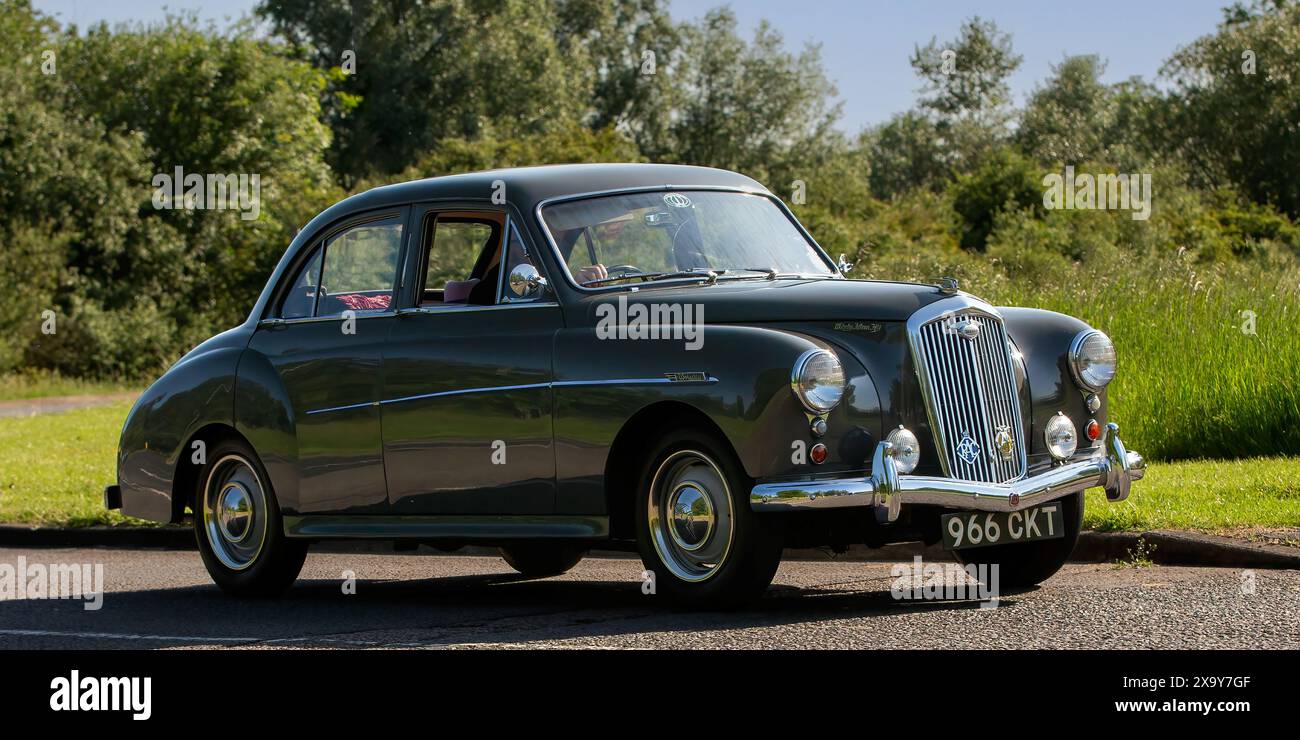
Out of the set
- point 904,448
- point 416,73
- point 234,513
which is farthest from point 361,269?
point 416,73

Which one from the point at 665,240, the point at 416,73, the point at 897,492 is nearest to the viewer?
the point at 897,492

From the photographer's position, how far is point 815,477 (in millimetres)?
7391

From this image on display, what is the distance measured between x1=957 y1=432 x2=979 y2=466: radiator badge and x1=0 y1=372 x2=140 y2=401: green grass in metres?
26.3

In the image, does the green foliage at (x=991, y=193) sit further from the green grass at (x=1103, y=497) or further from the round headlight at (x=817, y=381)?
the round headlight at (x=817, y=381)

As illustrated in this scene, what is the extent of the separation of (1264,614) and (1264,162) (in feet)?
140

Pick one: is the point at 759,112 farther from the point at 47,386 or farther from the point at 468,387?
the point at 468,387

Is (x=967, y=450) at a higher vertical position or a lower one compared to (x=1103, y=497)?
higher

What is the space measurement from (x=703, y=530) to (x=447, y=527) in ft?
5.43

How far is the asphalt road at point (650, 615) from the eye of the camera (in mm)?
7047

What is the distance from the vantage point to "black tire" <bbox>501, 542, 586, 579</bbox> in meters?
10.4

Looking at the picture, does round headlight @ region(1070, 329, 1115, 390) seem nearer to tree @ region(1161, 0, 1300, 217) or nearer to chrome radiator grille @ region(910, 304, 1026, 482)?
chrome radiator grille @ region(910, 304, 1026, 482)

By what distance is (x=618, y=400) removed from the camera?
796 centimetres

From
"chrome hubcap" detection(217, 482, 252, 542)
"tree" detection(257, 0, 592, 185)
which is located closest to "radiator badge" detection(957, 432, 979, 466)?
"chrome hubcap" detection(217, 482, 252, 542)

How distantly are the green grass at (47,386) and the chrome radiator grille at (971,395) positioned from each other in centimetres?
2618
